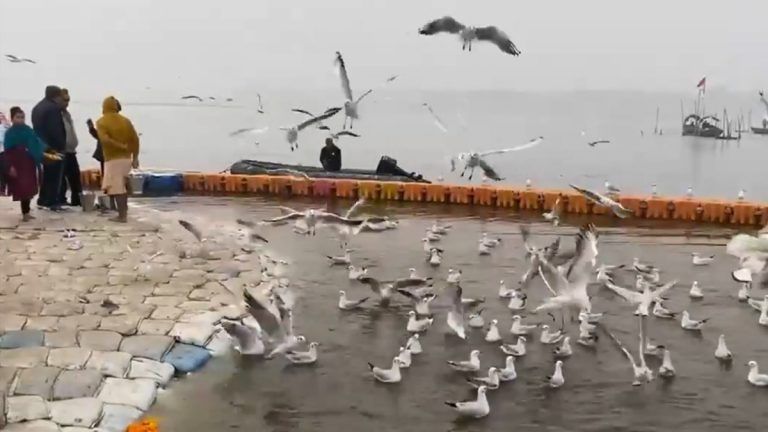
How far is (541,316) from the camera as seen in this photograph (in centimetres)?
968

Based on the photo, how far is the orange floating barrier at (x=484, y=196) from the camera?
18.4m

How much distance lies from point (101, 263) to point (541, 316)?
523 cm

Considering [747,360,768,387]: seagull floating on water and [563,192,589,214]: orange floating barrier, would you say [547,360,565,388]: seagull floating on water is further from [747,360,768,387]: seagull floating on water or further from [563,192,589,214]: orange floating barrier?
[563,192,589,214]: orange floating barrier

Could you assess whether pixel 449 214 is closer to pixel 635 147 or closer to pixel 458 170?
pixel 458 170

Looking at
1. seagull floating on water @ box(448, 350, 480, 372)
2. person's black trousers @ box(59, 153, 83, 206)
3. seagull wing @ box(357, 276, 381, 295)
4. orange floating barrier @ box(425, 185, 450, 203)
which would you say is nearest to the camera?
seagull floating on water @ box(448, 350, 480, 372)

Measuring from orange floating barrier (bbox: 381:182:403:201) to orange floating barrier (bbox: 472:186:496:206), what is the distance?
5.50 ft

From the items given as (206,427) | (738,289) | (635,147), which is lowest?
(206,427)

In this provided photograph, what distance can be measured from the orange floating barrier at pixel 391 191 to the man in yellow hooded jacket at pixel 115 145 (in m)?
7.61

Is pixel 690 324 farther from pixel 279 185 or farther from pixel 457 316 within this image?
pixel 279 185

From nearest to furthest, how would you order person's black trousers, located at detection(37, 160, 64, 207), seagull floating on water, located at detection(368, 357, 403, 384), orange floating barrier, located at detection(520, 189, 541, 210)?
seagull floating on water, located at detection(368, 357, 403, 384)
person's black trousers, located at detection(37, 160, 64, 207)
orange floating barrier, located at detection(520, 189, 541, 210)

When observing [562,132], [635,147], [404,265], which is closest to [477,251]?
[404,265]

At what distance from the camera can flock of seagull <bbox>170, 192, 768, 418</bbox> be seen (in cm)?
766

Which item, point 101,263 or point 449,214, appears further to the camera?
point 449,214

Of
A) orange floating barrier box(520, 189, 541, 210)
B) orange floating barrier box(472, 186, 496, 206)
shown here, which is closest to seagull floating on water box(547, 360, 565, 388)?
orange floating barrier box(520, 189, 541, 210)
